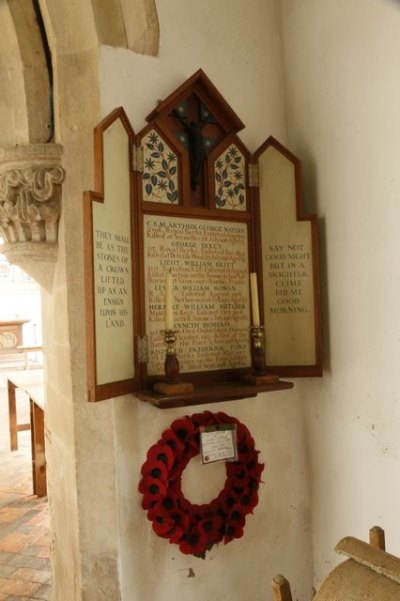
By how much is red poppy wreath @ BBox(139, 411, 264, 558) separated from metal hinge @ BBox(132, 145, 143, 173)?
1005mm

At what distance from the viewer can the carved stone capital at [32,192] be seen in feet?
6.21

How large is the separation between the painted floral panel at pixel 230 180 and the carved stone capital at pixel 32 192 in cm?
65

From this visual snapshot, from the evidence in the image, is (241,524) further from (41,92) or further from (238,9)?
(238,9)

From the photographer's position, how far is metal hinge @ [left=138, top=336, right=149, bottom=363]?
74.4 inches

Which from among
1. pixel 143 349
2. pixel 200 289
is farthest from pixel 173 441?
pixel 200 289

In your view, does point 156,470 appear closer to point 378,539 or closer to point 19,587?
point 378,539

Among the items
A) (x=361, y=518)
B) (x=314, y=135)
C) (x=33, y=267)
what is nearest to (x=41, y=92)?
(x=33, y=267)

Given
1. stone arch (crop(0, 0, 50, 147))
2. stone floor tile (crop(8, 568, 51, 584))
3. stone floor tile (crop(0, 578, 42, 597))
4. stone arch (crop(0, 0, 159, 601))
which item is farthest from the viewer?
stone floor tile (crop(8, 568, 51, 584))

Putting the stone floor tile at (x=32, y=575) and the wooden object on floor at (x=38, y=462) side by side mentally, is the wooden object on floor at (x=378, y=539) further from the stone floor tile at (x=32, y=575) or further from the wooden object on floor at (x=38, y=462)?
the wooden object on floor at (x=38, y=462)

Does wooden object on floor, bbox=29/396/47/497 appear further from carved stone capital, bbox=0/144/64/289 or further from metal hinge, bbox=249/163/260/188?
metal hinge, bbox=249/163/260/188

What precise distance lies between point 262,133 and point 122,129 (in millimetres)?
737

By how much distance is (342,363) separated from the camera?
2059 mm

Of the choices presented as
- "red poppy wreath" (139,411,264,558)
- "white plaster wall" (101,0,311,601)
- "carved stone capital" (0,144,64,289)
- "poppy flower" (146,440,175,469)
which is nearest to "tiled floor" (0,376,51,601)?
"white plaster wall" (101,0,311,601)

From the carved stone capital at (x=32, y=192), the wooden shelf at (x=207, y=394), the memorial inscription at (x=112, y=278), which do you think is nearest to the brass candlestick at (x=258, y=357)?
the wooden shelf at (x=207, y=394)
